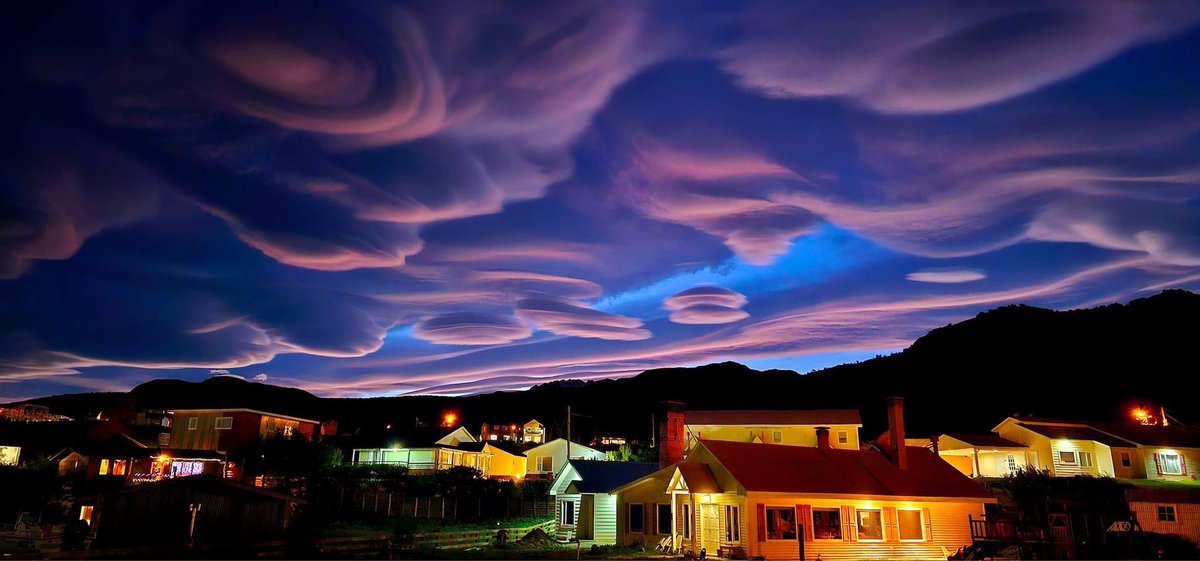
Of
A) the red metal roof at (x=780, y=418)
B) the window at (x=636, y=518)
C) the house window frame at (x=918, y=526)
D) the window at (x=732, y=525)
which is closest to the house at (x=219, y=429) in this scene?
the window at (x=636, y=518)

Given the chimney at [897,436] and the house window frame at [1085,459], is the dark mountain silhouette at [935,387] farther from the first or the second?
the chimney at [897,436]

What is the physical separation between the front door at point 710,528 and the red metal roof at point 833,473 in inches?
84.4

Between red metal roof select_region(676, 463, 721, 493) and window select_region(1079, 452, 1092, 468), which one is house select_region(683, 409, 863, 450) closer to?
window select_region(1079, 452, 1092, 468)

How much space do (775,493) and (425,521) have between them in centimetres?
2391

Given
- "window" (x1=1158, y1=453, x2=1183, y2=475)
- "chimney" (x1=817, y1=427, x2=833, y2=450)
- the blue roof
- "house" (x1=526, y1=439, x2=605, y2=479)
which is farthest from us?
"house" (x1=526, y1=439, x2=605, y2=479)

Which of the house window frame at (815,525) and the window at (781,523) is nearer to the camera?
the window at (781,523)

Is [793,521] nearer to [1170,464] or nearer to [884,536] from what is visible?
[884,536]

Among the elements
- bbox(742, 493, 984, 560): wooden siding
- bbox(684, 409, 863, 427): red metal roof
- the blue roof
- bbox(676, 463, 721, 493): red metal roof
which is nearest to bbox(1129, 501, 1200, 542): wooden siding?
bbox(742, 493, 984, 560): wooden siding

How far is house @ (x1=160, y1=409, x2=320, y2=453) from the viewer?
56781 mm

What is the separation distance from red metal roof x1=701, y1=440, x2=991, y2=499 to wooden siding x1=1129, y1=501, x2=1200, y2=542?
25.0ft

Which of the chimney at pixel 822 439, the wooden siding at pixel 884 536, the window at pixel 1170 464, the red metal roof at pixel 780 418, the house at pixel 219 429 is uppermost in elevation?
the red metal roof at pixel 780 418

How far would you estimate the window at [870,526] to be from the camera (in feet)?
102

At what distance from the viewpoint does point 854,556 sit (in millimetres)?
30469

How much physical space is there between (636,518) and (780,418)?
105 feet
